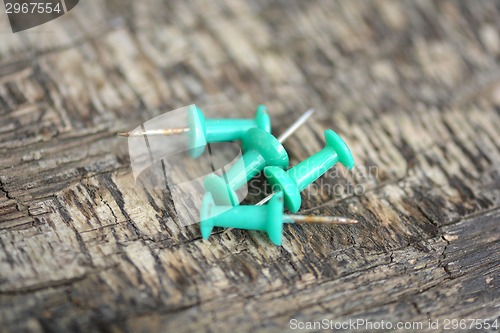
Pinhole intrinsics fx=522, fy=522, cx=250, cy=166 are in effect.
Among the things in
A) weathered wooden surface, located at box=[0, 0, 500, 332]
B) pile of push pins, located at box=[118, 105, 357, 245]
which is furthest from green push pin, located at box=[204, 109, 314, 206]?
weathered wooden surface, located at box=[0, 0, 500, 332]

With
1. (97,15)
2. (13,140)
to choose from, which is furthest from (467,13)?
(13,140)

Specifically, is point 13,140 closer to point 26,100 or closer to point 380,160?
point 26,100

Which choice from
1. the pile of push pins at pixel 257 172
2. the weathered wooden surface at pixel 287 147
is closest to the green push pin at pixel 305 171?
the pile of push pins at pixel 257 172

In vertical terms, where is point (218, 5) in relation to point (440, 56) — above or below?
above

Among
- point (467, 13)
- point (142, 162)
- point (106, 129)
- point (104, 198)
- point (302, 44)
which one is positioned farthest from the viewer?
point (467, 13)

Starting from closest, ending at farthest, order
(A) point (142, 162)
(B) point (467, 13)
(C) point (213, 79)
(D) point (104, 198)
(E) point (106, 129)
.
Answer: (D) point (104, 198), (A) point (142, 162), (E) point (106, 129), (C) point (213, 79), (B) point (467, 13)

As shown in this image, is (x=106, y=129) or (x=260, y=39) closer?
(x=106, y=129)

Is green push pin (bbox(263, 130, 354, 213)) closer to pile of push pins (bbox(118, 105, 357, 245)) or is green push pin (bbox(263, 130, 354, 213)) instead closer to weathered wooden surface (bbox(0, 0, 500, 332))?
pile of push pins (bbox(118, 105, 357, 245))

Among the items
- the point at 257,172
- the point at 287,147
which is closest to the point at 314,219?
the point at 257,172
